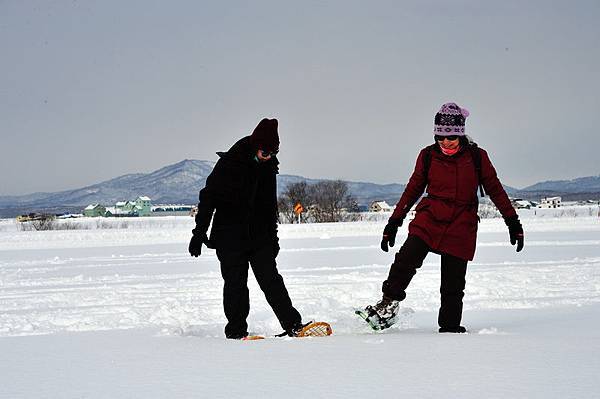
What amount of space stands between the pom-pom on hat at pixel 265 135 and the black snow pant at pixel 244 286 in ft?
2.38

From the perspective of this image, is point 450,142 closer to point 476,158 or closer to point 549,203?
point 476,158

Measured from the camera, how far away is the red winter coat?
14.4 feet

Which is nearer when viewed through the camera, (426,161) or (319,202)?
(426,161)

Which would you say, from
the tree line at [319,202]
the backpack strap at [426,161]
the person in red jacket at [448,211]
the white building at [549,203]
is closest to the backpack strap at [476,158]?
the person in red jacket at [448,211]

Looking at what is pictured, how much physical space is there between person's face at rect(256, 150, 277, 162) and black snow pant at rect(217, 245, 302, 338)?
628 mm

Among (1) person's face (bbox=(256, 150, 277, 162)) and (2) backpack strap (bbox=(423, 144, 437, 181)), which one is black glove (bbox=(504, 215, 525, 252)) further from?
(1) person's face (bbox=(256, 150, 277, 162))

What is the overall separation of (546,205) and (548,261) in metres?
128

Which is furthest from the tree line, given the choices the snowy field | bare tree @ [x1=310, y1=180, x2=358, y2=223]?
the snowy field

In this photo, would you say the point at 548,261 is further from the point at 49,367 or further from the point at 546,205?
the point at 546,205

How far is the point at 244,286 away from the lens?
4.80 metres

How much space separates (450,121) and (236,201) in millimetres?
1574

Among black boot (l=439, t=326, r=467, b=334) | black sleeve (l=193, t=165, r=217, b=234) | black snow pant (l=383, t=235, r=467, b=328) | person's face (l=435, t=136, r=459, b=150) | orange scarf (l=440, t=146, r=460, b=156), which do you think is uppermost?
person's face (l=435, t=136, r=459, b=150)

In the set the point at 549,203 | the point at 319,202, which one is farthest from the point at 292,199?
the point at 549,203

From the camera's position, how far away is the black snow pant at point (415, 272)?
4.46 metres
